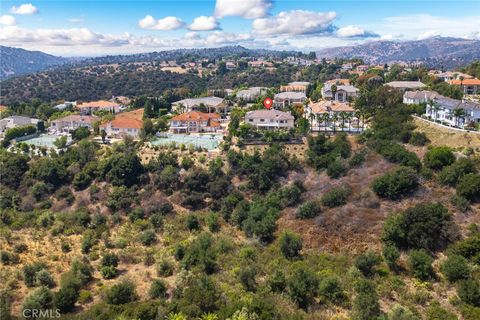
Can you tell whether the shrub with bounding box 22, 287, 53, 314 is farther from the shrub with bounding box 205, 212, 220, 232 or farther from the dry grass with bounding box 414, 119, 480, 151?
the dry grass with bounding box 414, 119, 480, 151

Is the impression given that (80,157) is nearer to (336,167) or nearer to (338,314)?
(336,167)

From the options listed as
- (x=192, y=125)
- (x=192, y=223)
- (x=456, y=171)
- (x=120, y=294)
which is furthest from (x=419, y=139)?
(x=120, y=294)

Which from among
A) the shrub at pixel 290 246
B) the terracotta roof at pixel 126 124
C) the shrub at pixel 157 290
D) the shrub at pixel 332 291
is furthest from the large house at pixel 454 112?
the terracotta roof at pixel 126 124

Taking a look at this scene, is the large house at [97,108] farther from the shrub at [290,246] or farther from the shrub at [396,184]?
the shrub at [396,184]

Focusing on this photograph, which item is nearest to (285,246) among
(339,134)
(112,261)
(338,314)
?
(338,314)

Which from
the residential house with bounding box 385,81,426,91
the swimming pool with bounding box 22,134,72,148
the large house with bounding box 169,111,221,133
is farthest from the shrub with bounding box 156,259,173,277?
the residential house with bounding box 385,81,426,91

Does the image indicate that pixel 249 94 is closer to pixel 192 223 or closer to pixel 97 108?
pixel 97 108
